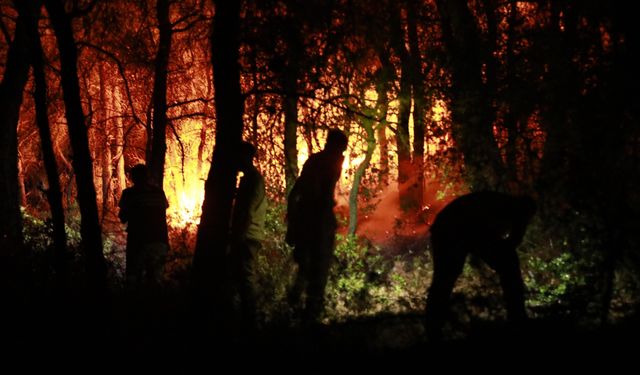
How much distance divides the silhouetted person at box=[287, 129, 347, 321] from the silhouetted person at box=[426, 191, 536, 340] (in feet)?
3.79

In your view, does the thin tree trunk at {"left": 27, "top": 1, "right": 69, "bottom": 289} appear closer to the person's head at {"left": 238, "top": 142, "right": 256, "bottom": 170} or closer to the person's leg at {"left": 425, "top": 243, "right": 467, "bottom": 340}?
the person's head at {"left": 238, "top": 142, "right": 256, "bottom": 170}

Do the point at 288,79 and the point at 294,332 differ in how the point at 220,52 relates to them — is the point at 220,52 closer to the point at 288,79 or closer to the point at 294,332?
the point at 288,79

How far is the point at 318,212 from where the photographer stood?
6.74 meters

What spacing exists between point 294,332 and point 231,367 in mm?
985

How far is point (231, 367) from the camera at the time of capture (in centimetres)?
519

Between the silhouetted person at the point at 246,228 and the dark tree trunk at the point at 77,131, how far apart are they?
1.71 metres

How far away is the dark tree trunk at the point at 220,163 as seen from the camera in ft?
20.8

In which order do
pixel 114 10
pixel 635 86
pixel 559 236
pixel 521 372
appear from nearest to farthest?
pixel 521 372
pixel 635 86
pixel 559 236
pixel 114 10

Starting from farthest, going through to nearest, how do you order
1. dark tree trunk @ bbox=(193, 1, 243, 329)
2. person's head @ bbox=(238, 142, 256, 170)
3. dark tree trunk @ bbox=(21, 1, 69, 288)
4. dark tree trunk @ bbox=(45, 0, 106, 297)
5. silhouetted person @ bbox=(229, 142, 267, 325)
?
dark tree trunk @ bbox=(21, 1, 69, 288) → dark tree trunk @ bbox=(45, 0, 106, 297) → silhouetted person @ bbox=(229, 142, 267, 325) → person's head @ bbox=(238, 142, 256, 170) → dark tree trunk @ bbox=(193, 1, 243, 329)

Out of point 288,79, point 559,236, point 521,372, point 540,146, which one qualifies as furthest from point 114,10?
point 521,372

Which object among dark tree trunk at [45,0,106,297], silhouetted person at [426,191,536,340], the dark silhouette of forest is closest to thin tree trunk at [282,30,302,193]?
the dark silhouette of forest

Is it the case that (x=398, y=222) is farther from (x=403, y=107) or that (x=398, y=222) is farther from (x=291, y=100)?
(x=291, y=100)

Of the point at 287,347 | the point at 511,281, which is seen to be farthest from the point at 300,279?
the point at 511,281

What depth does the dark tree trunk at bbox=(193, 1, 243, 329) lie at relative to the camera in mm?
6328
